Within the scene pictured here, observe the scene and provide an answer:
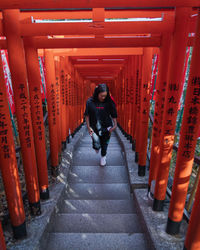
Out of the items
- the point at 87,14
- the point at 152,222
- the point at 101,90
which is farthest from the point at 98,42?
the point at 152,222

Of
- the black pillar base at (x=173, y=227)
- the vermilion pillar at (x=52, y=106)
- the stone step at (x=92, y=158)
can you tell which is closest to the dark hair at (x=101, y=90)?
the vermilion pillar at (x=52, y=106)

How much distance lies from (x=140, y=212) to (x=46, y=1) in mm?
3169

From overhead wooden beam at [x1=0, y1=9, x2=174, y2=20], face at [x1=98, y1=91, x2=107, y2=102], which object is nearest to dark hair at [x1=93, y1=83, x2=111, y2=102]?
face at [x1=98, y1=91, x2=107, y2=102]

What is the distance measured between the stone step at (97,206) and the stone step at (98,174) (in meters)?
0.78

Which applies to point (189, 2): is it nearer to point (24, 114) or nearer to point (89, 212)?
point (24, 114)

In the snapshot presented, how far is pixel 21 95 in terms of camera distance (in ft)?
7.19

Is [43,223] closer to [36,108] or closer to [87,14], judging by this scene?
[36,108]

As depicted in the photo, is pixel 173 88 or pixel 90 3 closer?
pixel 90 3

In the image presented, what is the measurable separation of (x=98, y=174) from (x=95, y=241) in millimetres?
1991

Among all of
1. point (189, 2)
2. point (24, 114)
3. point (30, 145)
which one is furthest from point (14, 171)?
point (189, 2)

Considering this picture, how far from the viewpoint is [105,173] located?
437 centimetres

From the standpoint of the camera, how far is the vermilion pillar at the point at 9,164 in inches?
72.2

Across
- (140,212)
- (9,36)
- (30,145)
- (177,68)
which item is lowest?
(140,212)

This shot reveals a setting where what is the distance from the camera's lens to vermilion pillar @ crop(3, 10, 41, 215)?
1.98m
